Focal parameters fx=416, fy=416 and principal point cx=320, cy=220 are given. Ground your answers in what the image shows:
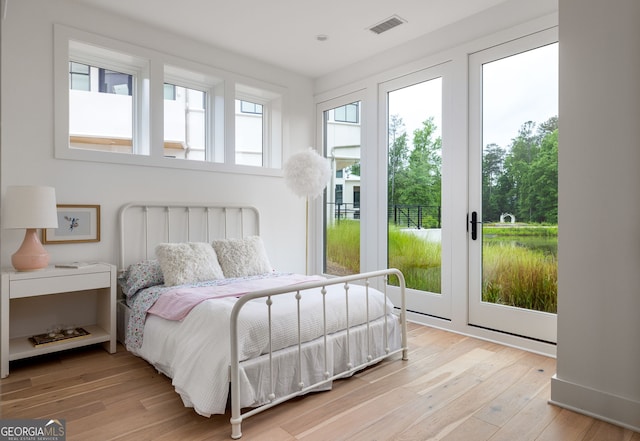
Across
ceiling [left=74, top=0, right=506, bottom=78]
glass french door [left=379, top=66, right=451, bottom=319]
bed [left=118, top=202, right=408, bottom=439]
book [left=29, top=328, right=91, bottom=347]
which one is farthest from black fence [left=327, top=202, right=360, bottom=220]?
book [left=29, top=328, right=91, bottom=347]

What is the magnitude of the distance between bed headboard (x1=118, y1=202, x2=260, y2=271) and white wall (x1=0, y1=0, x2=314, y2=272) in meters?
0.08

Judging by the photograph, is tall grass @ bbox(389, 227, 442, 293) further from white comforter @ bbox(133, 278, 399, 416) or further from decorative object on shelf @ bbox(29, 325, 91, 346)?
decorative object on shelf @ bbox(29, 325, 91, 346)

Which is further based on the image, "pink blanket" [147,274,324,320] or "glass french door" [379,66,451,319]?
"glass french door" [379,66,451,319]

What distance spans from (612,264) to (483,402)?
99 centimetres

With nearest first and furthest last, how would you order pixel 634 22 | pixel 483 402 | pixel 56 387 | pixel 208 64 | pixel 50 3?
pixel 634 22 < pixel 483 402 < pixel 56 387 < pixel 50 3 < pixel 208 64

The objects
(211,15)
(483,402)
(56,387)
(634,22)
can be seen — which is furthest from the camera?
(211,15)

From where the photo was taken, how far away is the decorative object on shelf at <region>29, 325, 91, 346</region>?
9.27 feet

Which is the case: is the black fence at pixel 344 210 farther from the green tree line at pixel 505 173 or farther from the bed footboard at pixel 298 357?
the bed footboard at pixel 298 357

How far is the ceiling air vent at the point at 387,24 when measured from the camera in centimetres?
343

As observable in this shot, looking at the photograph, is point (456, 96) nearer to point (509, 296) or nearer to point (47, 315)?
point (509, 296)

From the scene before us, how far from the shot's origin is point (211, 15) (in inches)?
133

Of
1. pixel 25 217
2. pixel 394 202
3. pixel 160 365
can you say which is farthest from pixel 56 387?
pixel 394 202

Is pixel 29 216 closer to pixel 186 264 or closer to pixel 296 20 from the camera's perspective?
pixel 186 264

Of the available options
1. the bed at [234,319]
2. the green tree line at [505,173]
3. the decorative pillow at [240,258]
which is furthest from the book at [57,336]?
the green tree line at [505,173]
